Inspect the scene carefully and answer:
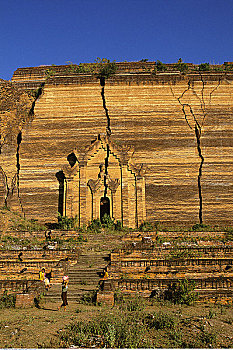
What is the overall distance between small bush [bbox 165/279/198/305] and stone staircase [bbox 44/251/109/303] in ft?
9.12

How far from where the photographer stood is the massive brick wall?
1121 inches

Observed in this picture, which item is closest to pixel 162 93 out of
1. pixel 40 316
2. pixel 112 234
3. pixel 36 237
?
pixel 112 234

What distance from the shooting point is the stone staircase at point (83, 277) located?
485 inches

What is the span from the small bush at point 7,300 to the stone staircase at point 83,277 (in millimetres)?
1107

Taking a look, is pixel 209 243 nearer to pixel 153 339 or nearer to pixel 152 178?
pixel 152 178

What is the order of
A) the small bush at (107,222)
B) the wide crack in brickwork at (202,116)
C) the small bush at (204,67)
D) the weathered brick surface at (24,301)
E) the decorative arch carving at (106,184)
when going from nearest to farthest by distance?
1. the weathered brick surface at (24,301)
2. the small bush at (107,222)
3. the decorative arch carving at (106,184)
4. the wide crack in brickwork at (202,116)
5. the small bush at (204,67)

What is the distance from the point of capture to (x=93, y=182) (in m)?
27.3

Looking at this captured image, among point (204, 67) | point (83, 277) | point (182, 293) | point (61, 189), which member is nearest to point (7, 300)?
point (83, 277)

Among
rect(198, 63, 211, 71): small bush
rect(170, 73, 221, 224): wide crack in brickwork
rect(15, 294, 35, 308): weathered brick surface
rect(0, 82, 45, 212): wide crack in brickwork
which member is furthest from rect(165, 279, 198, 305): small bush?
rect(198, 63, 211, 71): small bush

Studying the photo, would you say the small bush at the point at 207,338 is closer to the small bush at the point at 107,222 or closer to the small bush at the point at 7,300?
the small bush at the point at 7,300

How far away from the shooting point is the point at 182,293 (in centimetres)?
1112

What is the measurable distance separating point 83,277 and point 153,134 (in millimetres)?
17326

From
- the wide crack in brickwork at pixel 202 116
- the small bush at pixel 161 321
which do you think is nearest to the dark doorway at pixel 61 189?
the wide crack in brickwork at pixel 202 116

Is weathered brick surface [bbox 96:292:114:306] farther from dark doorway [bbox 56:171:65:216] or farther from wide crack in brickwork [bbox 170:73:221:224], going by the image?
wide crack in brickwork [bbox 170:73:221:224]
